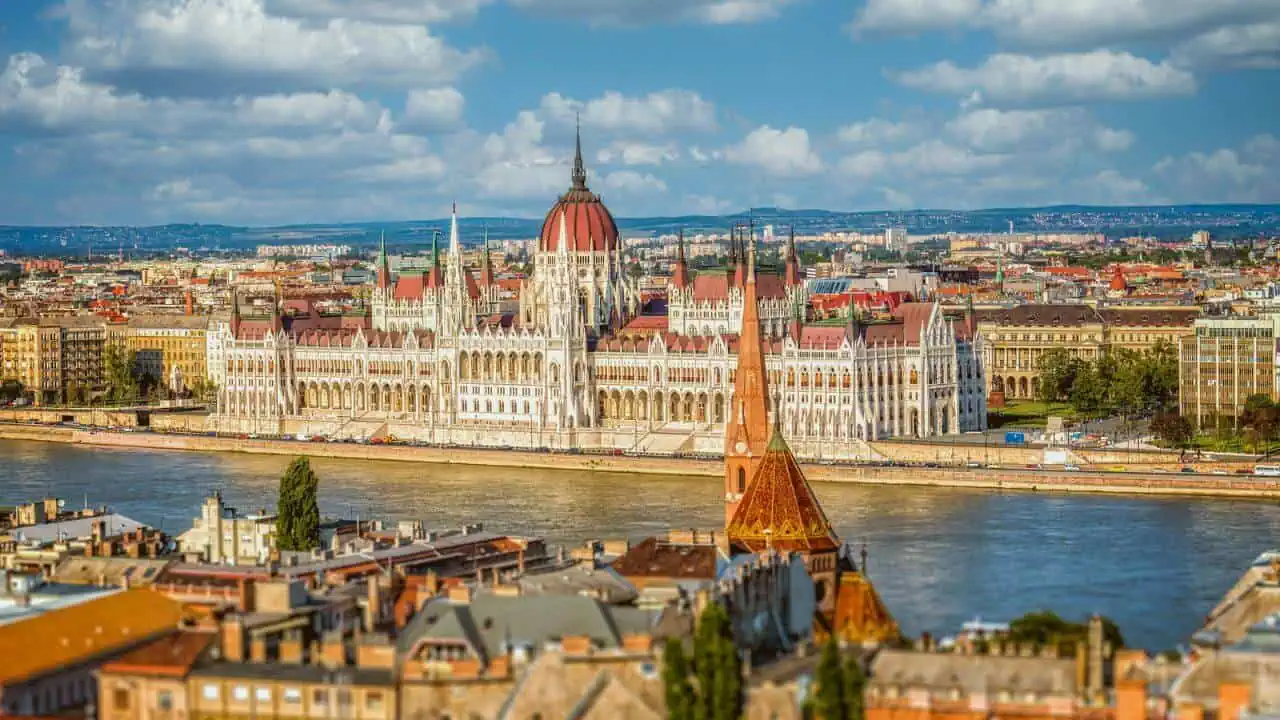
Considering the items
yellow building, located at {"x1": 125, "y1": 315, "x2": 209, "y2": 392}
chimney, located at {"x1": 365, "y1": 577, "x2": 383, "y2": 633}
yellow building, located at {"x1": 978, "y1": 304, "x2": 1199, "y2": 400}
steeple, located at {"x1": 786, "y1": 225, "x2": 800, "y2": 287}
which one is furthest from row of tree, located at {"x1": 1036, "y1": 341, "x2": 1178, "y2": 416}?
chimney, located at {"x1": 365, "y1": 577, "x2": 383, "y2": 633}

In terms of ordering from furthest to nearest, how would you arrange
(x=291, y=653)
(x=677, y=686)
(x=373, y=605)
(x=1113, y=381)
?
(x=1113, y=381), (x=373, y=605), (x=291, y=653), (x=677, y=686)

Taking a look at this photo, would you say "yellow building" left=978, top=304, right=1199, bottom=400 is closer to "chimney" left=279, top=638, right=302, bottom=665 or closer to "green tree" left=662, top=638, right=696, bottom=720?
"chimney" left=279, top=638, right=302, bottom=665

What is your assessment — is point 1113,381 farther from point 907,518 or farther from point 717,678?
point 717,678

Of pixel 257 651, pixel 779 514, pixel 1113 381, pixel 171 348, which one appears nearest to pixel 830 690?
pixel 257 651

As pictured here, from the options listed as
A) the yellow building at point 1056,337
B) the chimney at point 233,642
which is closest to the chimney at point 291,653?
the chimney at point 233,642

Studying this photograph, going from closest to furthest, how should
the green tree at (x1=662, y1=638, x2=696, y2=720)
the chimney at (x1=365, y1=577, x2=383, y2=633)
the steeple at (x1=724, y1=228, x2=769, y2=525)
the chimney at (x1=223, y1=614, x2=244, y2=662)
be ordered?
the green tree at (x1=662, y1=638, x2=696, y2=720) < the chimney at (x1=223, y1=614, x2=244, y2=662) < the chimney at (x1=365, y1=577, x2=383, y2=633) < the steeple at (x1=724, y1=228, x2=769, y2=525)

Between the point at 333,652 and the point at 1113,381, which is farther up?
the point at 1113,381
